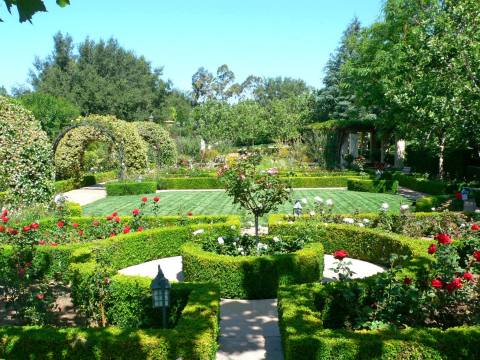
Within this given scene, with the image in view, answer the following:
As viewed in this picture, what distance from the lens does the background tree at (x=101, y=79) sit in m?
47.8

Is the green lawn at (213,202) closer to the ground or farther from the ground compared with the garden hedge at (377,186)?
closer to the ground

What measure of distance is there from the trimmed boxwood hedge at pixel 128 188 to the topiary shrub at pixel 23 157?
858 centimetres

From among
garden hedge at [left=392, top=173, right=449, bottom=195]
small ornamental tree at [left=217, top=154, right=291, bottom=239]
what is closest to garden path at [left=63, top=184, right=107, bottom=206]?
small ornamental tree at [left=217, top=154, right=291, bottom=239]

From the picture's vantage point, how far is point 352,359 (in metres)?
4.22

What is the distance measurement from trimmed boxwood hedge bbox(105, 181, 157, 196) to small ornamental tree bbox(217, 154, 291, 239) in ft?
46.3

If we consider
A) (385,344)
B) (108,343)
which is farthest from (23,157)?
(385,344)

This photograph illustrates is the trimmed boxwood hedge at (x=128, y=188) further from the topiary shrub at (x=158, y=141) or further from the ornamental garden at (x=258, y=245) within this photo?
the topiary shrub at (x=158, y=141)

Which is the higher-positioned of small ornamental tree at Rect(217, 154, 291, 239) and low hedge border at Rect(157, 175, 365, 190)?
small ornamental tree at Rect(217, 154, 291, 239)

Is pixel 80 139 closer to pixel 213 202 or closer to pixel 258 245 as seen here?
pixel 213 202

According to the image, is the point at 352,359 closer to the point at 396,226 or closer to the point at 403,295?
the point at 403,295

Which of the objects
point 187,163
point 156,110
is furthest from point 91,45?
point 187,163

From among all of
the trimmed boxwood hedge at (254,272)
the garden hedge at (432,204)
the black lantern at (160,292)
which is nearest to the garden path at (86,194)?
the trimmed boxwood hedge at (254,272)

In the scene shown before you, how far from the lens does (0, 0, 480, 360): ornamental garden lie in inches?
184

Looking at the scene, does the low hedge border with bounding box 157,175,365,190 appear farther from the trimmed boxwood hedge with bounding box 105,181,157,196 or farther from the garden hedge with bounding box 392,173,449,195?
the garden hedge with bounding box 392,173,449,195
